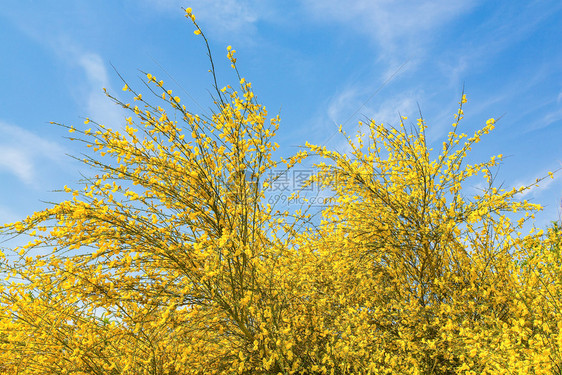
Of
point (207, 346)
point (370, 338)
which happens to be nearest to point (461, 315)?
point (370, 338)

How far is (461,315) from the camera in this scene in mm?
4492

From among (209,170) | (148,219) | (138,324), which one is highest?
(209,170)

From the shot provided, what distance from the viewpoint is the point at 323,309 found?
14.5ft

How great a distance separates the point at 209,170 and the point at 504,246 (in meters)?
3.61

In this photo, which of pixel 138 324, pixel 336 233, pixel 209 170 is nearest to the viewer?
pixel 138 324

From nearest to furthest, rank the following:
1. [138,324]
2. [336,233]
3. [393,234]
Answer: [138,324] < [393,234] < [336,233]

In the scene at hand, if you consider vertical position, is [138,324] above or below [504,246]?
below

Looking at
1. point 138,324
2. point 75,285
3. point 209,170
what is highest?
point 209,170

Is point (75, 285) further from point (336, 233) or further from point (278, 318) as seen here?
point (336, 233)

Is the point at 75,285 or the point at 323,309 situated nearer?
the point at 75,285

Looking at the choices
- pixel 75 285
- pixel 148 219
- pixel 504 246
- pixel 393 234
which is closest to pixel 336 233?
pixel 393 234

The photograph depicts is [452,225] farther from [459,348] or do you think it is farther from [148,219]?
[148,219]

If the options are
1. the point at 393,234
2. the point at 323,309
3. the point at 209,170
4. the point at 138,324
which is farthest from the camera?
the point at 393,234

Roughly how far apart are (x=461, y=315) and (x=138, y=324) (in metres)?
3.39
